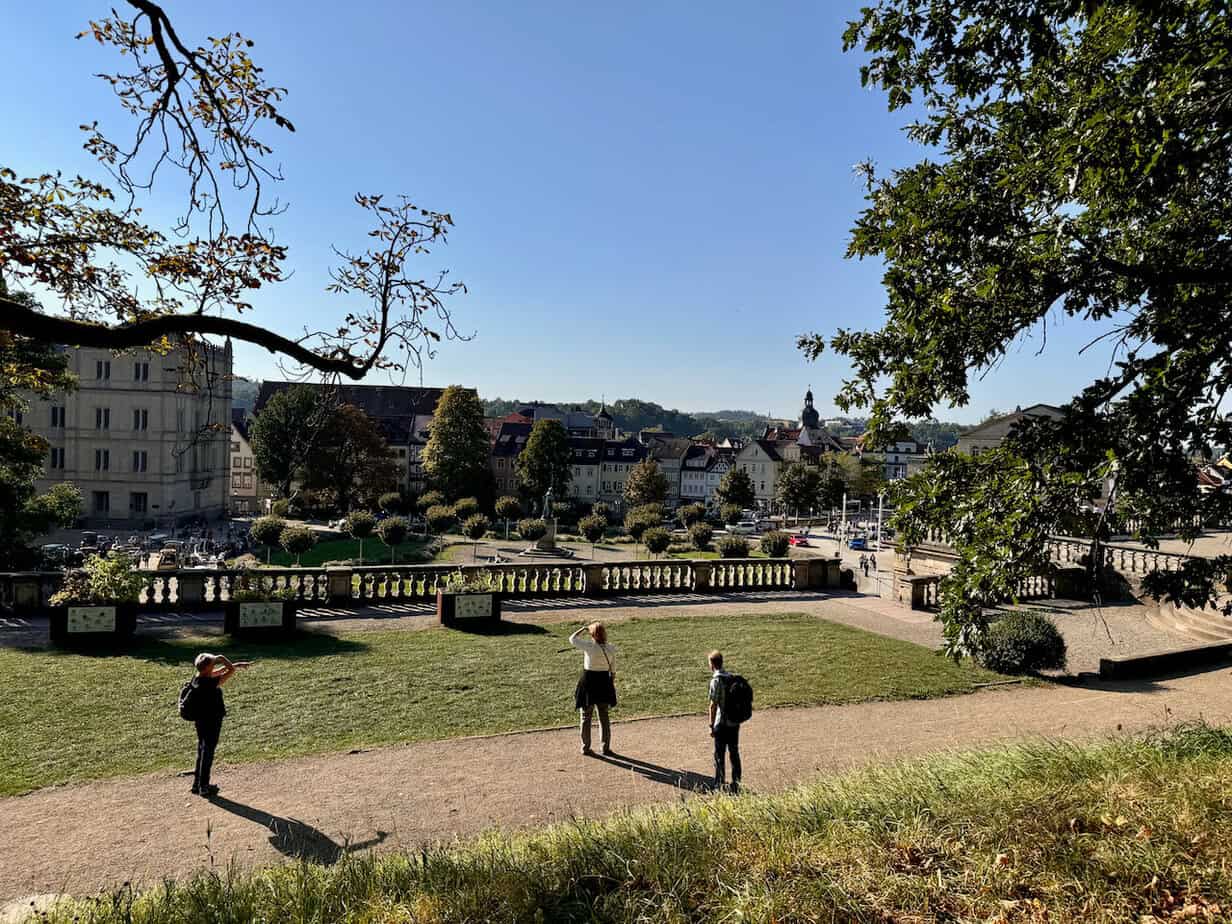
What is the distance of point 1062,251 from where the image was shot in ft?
19.8

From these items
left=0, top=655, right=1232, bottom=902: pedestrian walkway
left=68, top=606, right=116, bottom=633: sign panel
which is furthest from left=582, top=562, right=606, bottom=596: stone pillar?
left=68, top=606, right=116, bottom=633: sign panel

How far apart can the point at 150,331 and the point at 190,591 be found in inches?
523

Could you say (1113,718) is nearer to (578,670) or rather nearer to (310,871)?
(578,670)

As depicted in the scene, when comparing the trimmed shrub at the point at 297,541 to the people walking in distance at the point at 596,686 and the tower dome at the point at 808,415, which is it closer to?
the people walking in distance at the point at 596,686

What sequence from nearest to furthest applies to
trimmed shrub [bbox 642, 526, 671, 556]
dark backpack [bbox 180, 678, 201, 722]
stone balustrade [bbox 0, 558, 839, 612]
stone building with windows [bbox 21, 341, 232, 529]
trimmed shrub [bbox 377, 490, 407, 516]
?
1. dark backpack [bbox 180, 678, 201, 722]
2. stone balustrade [bbox 0, 558, 839, 612]
3. trimmed shrub [bbox 642, 526, 671, 556]
4. trimmed shrub [bbox 377, 490, 407, 516]
5. stone building with windows [bbox 21, 341, 232, 529]

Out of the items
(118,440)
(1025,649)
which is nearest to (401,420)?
(118,440)

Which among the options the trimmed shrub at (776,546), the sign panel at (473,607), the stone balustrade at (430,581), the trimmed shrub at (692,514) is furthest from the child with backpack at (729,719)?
the trimmed shrub at (692,514)

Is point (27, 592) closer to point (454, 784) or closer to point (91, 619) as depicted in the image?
point (91, 619)

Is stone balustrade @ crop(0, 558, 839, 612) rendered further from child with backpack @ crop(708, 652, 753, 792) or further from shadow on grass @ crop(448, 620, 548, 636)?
child with backpack @ crop(708, 652, 753, 792)

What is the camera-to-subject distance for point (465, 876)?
528cm

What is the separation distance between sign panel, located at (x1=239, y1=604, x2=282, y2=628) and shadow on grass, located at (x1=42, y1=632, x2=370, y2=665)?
27 cm

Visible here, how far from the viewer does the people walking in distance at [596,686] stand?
9312mm

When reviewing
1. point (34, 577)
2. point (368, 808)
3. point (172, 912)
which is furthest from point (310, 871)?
point (34, 577)

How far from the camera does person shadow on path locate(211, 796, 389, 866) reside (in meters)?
6.52
